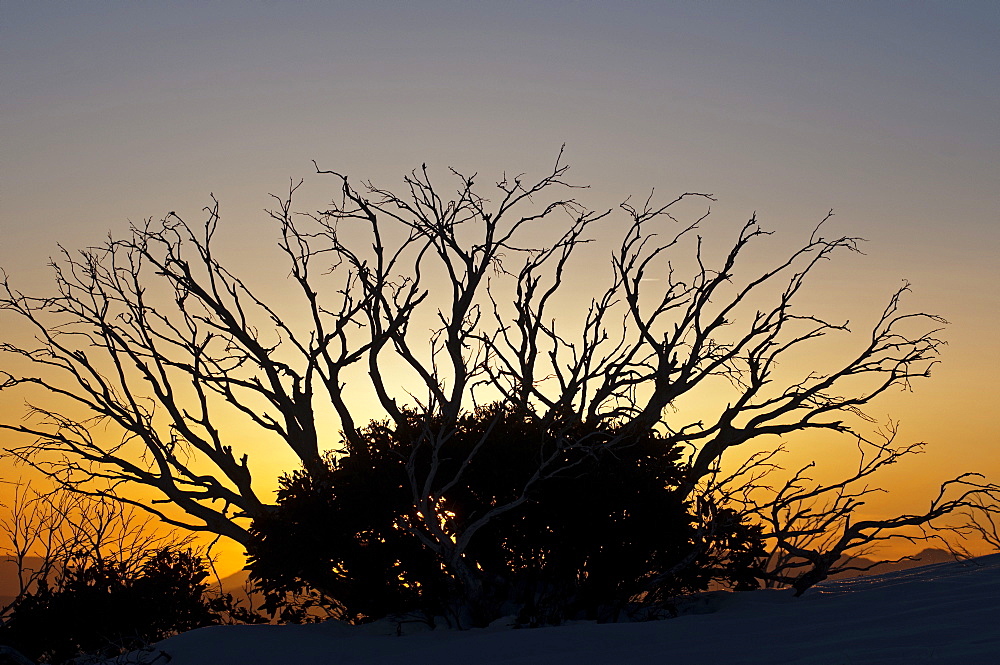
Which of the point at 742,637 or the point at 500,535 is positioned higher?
the point at 500,535

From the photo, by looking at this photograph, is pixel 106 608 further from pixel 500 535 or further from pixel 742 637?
pixel 742 637

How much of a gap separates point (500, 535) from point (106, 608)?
34.0 ft

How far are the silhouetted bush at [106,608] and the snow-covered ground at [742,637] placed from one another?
7.69 metres

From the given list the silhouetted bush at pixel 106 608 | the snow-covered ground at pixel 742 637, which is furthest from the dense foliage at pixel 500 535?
the silhouetted bush at pixel 106 608

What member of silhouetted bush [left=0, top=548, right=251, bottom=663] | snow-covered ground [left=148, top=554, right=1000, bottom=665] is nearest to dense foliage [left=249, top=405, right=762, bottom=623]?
snow-covered ground [left=148, top=554, right=1000, bottom=665]

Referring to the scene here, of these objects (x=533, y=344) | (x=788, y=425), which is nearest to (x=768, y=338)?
(x=788, y=425)

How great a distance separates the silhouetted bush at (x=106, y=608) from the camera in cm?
1952

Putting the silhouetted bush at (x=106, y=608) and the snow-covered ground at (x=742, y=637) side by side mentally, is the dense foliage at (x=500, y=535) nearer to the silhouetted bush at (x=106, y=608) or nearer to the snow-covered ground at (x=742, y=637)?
the snow-covered ground at (x=742, y=637)

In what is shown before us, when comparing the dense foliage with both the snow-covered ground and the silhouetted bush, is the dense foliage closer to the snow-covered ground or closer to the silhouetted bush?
the snow-covered ground

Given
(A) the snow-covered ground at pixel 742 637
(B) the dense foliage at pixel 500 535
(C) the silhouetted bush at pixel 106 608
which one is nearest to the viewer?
(A) the snow-covered ground at pixel 742 637

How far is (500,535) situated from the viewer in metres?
13.5

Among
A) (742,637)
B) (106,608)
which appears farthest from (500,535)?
(106,608)

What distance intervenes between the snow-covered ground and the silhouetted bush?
25.2 ft

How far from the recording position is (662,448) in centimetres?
1547
